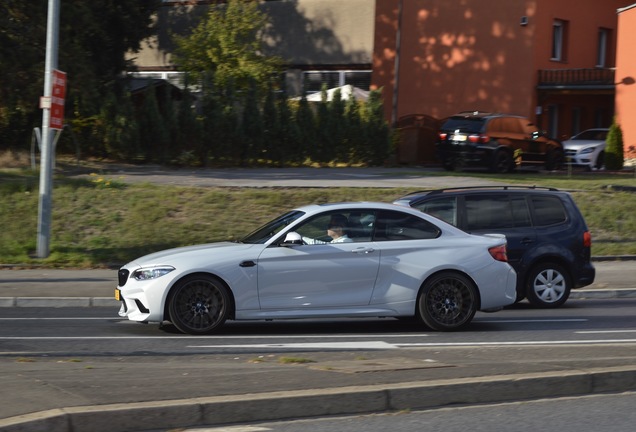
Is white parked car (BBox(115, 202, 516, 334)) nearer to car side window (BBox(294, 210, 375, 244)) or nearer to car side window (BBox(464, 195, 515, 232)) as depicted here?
car side window (BBox(294, 210, 375, 244))

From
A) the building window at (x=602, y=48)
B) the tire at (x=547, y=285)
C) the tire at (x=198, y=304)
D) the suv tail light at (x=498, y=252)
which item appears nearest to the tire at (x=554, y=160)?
the building window at (x=602, y=48)

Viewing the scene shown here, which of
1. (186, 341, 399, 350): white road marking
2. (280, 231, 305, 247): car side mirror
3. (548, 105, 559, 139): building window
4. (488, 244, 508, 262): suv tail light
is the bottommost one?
(186, 341, 399, 350): white road marking

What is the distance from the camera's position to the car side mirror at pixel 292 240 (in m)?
11.4

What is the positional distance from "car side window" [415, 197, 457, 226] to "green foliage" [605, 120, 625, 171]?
21.2 m

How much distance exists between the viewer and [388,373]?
8227 mm

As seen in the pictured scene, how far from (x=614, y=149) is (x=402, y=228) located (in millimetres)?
24060

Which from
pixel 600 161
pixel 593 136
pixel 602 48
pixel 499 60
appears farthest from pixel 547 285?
pixel 602 48

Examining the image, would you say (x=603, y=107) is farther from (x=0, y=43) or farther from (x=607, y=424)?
(x=607, y=424)

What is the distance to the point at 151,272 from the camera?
11305 mm

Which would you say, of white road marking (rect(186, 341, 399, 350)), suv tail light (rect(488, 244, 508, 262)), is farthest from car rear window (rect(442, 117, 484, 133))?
white road marking (rect(186, 341, 399, 350))

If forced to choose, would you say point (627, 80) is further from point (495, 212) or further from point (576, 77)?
point (495, 212)

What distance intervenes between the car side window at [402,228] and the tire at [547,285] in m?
3.21

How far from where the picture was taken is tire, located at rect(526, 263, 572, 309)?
14648mm

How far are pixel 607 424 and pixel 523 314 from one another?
685cm
